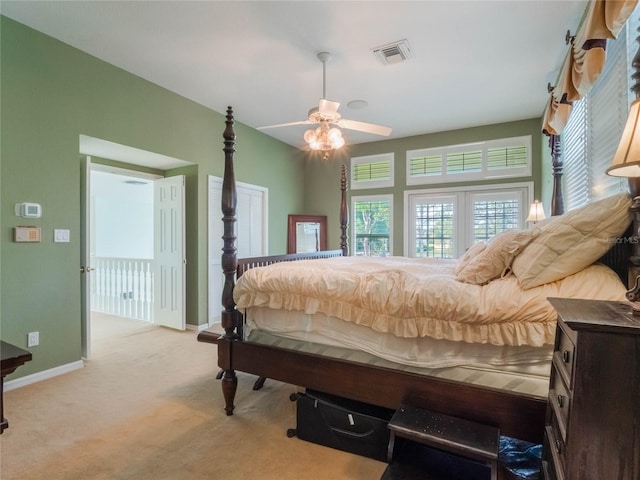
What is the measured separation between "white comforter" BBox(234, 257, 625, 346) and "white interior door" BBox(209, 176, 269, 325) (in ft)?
8.71

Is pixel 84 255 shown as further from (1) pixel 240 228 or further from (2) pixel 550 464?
(2) pixel 550 464

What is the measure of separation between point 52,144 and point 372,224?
464 centimetres

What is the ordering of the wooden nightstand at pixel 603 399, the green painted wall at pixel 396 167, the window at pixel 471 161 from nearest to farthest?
the wooden nightstand at pixel 603 399 < the green painted wall at pixel 396 167 < the window at pixel 471 161

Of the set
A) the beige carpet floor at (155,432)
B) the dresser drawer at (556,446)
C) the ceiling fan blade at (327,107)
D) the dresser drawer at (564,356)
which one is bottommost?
the beige carpet floor at (155,432)

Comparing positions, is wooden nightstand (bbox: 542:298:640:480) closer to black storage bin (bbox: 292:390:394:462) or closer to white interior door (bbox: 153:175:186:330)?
black storage bin (bbox: 292:390:394:462)

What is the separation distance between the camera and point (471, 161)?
5246 mm

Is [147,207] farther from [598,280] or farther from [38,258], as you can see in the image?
[598,280]

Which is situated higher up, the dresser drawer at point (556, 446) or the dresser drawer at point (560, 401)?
the dresser drawer at point (560, 401)

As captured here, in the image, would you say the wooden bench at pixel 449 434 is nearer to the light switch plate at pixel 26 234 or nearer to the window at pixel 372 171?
the light switch plate at pixel 26 234

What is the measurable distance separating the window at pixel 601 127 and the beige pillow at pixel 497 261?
2.86ft

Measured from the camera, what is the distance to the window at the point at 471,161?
492cm

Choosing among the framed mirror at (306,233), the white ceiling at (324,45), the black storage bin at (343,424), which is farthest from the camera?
the framed mirror at (306,233)

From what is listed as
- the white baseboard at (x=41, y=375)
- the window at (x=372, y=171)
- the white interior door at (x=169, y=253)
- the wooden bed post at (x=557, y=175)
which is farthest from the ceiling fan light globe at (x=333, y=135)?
the white baseboard at (x=41, y=375)

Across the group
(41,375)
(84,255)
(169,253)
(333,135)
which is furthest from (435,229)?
(41,375)
